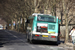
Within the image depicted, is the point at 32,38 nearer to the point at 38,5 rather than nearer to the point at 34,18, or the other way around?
the point at 34,18

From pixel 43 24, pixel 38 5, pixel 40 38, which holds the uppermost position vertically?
pixel 38 5

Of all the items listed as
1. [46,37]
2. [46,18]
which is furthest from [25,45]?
[46,18]

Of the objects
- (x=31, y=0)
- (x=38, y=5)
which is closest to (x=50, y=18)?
(x=38, y=5)

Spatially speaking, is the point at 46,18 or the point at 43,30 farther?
the point at 46,18

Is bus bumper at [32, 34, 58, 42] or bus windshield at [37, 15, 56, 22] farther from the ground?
bus windshield at [37, 15, 56, 22]

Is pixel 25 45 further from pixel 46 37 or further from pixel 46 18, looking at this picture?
pixel 46 18

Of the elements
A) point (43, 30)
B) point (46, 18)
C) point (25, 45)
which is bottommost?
point (25, 45)

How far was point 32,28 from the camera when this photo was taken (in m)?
21.1

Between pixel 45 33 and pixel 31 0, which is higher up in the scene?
pixel 31 0

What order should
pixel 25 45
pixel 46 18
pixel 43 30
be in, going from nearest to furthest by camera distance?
pixel 25 45, pixel 43 30, pixel 46 18

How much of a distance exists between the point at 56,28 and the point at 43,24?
1.23 m

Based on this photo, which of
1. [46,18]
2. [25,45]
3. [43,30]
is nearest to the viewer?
[25,45]

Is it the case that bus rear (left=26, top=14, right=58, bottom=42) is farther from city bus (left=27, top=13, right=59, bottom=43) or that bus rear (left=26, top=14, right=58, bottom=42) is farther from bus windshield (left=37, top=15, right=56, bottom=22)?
bus windshield (left=37, top=15, right=56, bottom=22)

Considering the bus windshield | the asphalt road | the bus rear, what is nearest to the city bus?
the bus rear
